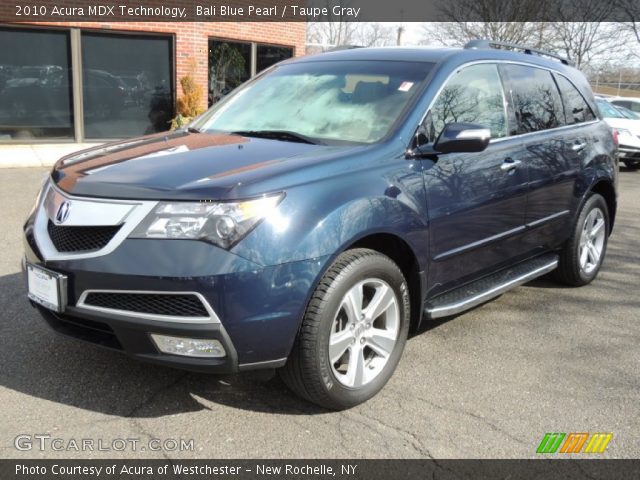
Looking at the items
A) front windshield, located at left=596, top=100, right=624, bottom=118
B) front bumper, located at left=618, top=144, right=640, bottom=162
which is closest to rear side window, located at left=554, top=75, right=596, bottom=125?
front bumper, located at left=618, top=144, right=640, bottom=162

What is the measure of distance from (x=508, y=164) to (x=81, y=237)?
105 inches

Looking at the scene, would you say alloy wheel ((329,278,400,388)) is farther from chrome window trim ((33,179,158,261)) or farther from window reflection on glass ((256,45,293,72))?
window reflection on glass ((256,45,293,72))

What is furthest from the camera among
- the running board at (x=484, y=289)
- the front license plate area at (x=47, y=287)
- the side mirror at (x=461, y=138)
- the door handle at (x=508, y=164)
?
the door handle at (x=508, y=164)

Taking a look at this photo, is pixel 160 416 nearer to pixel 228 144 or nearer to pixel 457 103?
pixel 228 144

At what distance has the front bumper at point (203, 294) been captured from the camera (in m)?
2.65

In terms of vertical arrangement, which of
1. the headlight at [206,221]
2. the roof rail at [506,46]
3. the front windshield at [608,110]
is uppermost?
the roof rail at [506,46]

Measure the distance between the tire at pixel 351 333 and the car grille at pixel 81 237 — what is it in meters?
0.97

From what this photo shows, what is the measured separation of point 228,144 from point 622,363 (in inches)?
108

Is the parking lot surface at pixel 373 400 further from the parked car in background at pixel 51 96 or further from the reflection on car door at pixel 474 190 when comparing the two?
the parked car in background at pixel 51 96

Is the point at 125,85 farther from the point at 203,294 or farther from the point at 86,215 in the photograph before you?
the point at 203,294

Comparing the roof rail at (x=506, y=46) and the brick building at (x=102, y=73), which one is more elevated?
the roof rail at (x=506, y=46)

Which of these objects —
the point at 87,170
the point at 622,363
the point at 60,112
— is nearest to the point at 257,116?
the point at 87,170

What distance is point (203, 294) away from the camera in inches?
104
